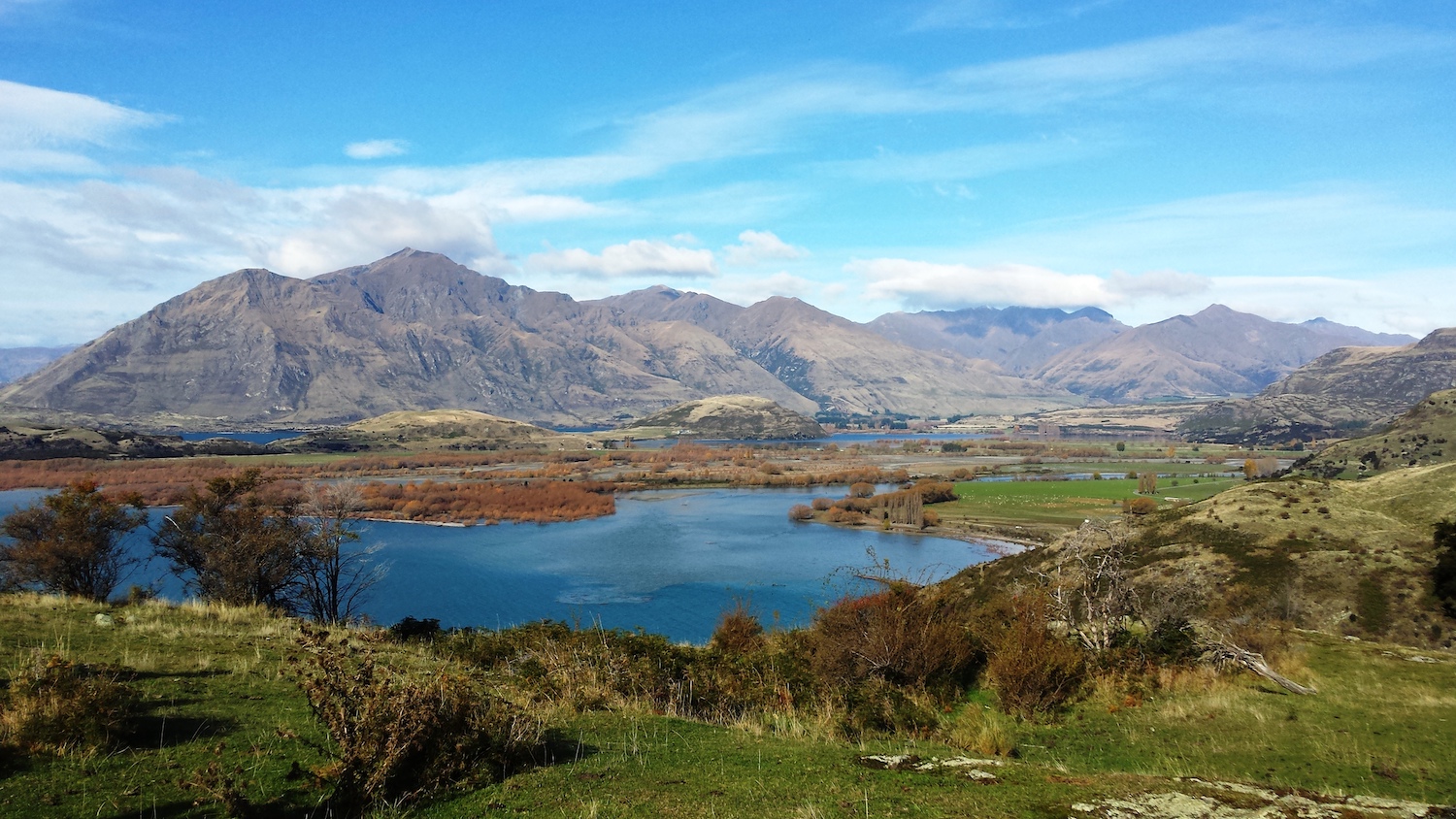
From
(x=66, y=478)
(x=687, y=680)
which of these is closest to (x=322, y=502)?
(x=687, y=680)

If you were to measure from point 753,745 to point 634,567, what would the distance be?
72169mm

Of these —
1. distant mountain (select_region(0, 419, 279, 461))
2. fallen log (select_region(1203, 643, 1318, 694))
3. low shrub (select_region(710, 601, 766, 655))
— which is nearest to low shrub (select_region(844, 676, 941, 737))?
low shrub (select_region(710, 601, 766, 655))

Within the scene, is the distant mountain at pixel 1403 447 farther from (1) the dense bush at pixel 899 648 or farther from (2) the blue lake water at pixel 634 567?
(1) the dense bush at pixel 899 648

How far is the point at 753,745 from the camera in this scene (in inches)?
394

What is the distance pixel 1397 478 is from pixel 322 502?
55092mm

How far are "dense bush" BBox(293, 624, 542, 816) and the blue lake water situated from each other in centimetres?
3626

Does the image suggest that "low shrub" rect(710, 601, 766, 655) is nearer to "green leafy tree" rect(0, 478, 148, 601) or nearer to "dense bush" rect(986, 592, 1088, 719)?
"dense bush" rect(986, 592, 1088, 719)

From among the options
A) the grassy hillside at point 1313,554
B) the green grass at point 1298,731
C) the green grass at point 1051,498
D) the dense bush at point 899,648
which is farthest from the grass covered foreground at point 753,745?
the green grass at point 1051,498

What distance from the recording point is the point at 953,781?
26.6 ft

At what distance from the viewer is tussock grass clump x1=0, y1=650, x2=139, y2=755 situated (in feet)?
24.5

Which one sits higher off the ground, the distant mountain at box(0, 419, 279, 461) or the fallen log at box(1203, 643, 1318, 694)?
the fallen log at box(1203, 643, 1318, 694)

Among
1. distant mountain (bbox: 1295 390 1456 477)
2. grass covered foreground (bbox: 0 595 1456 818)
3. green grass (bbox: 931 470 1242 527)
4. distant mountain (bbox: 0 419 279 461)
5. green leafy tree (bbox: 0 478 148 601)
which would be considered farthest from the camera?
distant mountain (bbox: 0 419 279 461)

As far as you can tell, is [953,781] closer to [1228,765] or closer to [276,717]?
[1228,765]

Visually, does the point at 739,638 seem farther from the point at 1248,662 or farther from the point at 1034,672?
the point at 1248,662
